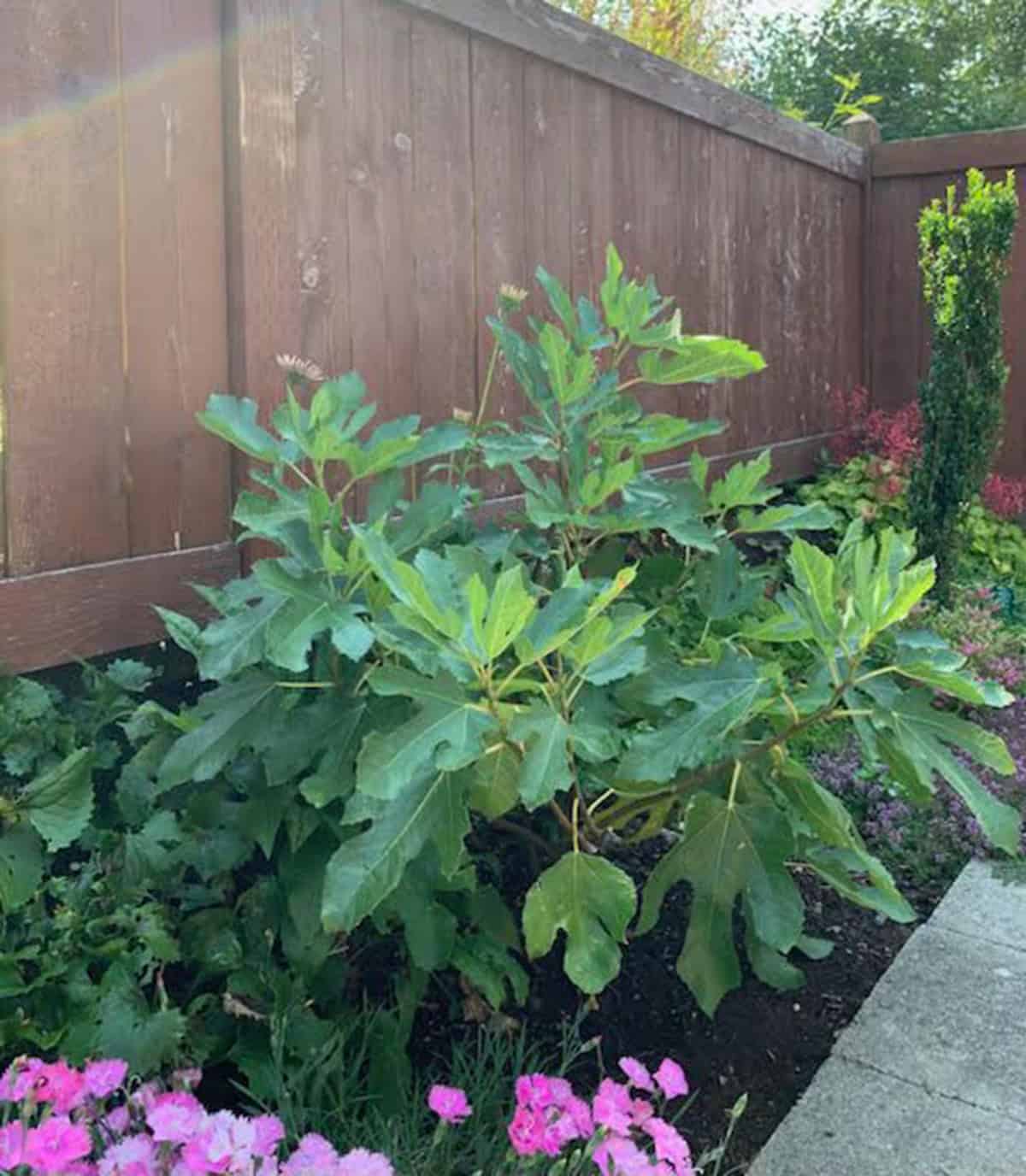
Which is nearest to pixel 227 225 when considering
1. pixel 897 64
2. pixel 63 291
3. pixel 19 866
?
pixel 63 291

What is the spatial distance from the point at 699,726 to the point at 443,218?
1935mm

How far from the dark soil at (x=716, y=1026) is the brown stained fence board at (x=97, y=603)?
892 millimetres

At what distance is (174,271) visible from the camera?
2307 mm

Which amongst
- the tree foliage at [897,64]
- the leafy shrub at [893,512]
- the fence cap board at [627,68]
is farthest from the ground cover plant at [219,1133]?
the tree foliage at [897,64]

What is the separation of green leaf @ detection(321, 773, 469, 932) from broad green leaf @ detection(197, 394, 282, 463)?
60cm

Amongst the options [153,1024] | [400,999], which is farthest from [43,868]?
[400,999]

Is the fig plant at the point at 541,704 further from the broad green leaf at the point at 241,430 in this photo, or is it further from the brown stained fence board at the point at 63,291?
the brown stained fence board at the point at 63,291

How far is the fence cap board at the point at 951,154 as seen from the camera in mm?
5668

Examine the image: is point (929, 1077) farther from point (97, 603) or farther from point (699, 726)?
point (97, 603)

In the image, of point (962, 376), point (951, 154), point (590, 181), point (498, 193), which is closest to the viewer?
point (498, 193)

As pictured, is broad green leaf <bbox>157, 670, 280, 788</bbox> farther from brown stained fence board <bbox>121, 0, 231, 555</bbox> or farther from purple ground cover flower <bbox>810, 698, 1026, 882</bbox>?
purple ground cover flower <bbox>810, 698, 1026, 882</bbox>

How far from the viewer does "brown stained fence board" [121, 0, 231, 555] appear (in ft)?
7.29

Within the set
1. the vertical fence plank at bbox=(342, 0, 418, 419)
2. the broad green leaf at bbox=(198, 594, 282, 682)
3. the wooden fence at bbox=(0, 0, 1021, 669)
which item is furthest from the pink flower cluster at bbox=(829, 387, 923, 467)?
the broad green leaf at bbox=(198, 594, 282, 682)

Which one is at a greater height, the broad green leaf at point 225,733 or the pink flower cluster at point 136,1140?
the broad green leaf at point 225,733
